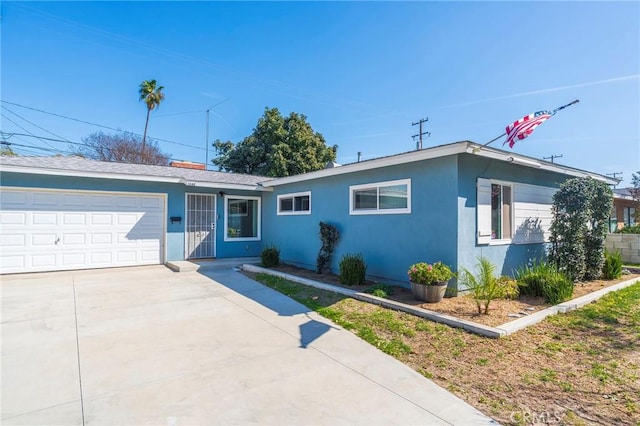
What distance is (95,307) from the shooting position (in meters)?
5.62

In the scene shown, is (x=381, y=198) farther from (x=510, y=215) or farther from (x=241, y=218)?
(x=241, y=218)

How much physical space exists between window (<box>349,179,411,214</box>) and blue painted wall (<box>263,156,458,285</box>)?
12 cm

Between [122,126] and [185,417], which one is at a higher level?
[122,126]

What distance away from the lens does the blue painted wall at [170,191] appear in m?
8.39

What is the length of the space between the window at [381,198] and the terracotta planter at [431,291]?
1760mm

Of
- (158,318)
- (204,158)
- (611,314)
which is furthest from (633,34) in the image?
(204,158)

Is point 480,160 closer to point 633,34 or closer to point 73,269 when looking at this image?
point 633,34

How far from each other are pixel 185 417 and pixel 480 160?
639 centimetres

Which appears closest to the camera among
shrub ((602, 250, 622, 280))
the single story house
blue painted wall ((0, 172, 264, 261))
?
the single story house

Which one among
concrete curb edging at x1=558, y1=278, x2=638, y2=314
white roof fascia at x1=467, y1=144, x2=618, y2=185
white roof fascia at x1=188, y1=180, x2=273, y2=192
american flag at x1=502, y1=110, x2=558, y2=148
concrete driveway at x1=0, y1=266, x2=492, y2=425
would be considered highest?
american flag at x1=502, y1=110, x2=558, y2=148

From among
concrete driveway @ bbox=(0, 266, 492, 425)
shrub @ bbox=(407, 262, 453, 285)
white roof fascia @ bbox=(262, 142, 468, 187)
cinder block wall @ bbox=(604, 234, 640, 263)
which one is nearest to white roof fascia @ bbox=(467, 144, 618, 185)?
white roof fascia @ bbox=(262, 142, 468, 187)

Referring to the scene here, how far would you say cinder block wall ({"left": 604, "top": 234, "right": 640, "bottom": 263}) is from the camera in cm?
1063

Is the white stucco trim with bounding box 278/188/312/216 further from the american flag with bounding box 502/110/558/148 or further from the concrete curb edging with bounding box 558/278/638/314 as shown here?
the concrete curb edging with bounding box 558/278/638/314

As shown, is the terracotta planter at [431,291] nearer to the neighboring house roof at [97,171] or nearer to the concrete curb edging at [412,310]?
the concrete curb edging at [412,310]
